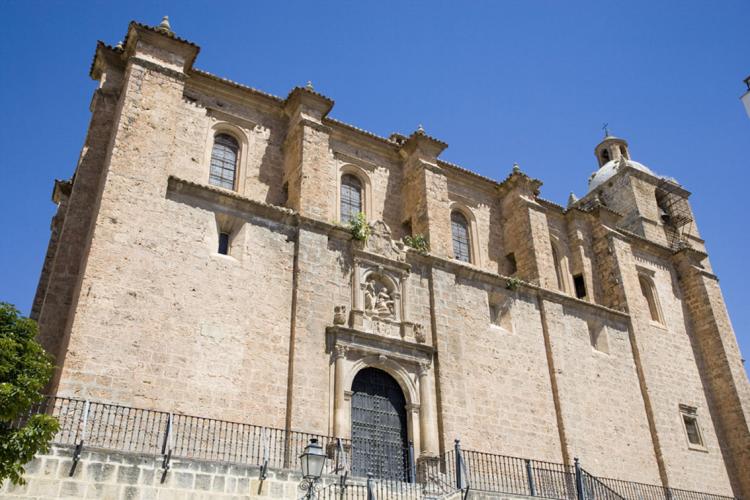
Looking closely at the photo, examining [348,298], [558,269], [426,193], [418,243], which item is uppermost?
[426,193]

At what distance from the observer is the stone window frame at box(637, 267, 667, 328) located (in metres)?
24.5

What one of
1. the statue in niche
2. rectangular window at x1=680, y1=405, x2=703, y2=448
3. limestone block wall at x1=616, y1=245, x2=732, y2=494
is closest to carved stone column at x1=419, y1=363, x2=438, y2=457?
the statue in niche

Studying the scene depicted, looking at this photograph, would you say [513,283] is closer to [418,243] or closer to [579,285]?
[418,243]

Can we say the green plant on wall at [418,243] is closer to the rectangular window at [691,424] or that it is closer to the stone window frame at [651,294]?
the stone window frame at [651,294]

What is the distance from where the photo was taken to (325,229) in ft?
55.5

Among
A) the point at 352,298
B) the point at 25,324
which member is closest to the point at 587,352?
the point at 352,298

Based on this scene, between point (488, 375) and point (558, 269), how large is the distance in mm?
7103

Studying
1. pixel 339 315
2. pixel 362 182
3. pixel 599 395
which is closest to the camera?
pixel 339 315

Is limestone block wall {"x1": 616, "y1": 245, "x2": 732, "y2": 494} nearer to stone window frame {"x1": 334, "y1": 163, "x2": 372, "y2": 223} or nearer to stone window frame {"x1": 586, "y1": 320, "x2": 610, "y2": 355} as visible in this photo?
stone window frame {"x1": 586, "y1": 320, "x2": 610, "y2": 355}

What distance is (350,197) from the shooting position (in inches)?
772

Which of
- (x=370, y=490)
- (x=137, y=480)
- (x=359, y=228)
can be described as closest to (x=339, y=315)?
(x=359, y=228)

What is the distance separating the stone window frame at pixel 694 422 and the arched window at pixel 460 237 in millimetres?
8378

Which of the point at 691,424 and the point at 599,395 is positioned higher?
the point at 599,395

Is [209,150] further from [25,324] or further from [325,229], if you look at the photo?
[25,324]
